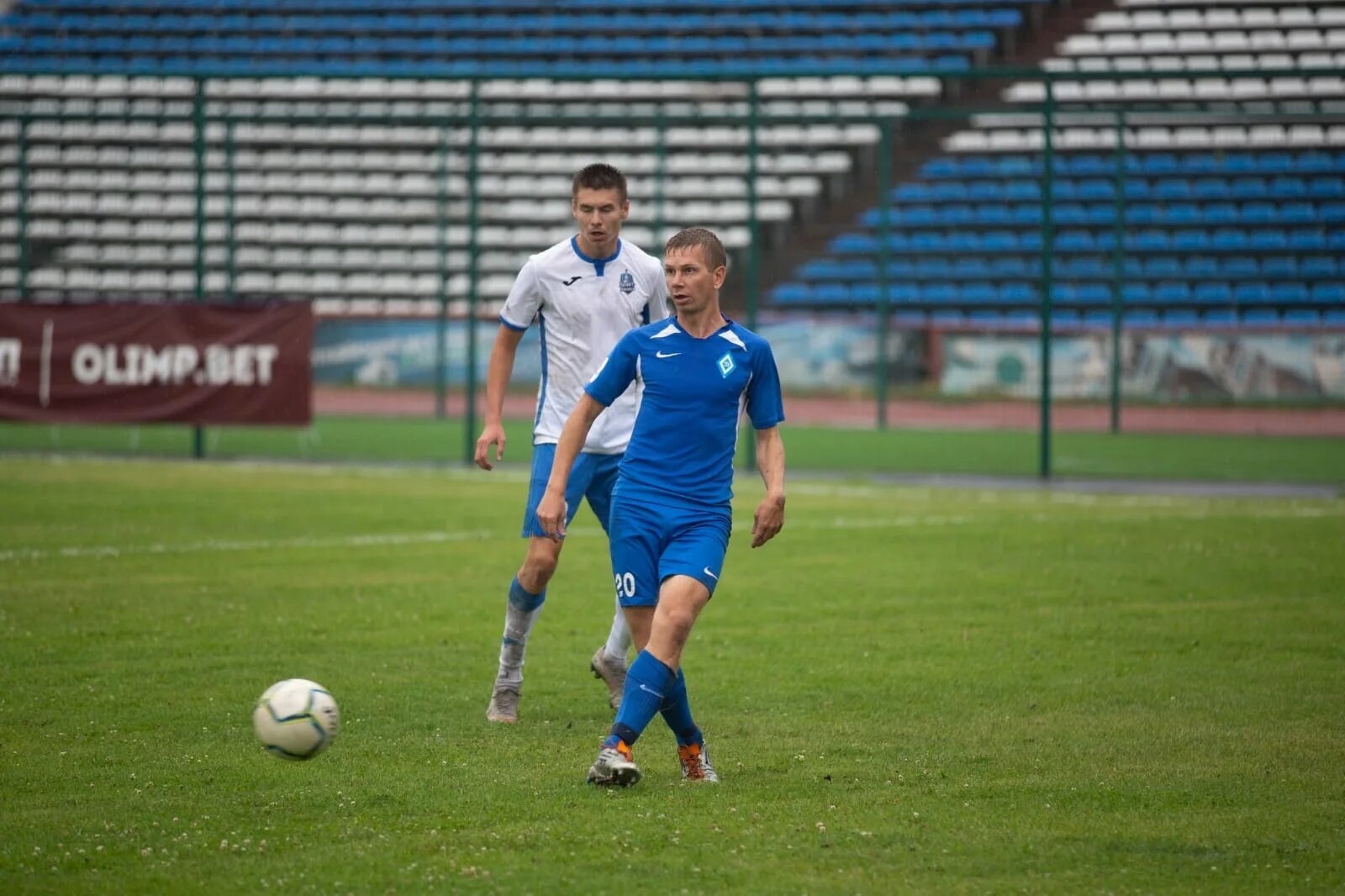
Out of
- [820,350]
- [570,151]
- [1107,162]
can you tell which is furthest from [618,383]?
[570,151]

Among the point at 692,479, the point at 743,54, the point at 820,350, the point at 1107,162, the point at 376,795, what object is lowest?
the point at 376,795

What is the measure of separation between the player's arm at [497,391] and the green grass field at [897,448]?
38.9ft

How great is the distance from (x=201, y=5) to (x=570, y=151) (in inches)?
454

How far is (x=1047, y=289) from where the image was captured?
727 inches

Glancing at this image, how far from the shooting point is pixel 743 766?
20.0 feet

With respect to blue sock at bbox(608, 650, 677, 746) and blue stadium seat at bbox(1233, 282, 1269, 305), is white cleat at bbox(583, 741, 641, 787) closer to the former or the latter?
blue sock at bbox(608, 650, 677, 746)

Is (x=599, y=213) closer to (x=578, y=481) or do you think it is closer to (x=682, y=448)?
(x=578, y=481)

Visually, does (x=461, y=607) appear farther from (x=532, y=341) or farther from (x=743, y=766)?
(x=532, y=341)

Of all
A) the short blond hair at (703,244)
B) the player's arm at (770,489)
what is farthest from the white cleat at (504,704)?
the short blond hair at (703,244)

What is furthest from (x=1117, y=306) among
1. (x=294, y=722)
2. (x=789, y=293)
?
(x=294, y=722)

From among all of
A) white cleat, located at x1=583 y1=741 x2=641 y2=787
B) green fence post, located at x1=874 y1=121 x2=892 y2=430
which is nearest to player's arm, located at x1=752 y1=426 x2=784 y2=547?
white cleat, located at x1=583 y1=741 x2=641 y2=787

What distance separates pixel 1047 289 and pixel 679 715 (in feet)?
44.1

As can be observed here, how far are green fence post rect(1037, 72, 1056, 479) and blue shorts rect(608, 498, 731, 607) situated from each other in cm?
1311

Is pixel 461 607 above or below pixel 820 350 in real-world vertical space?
below
